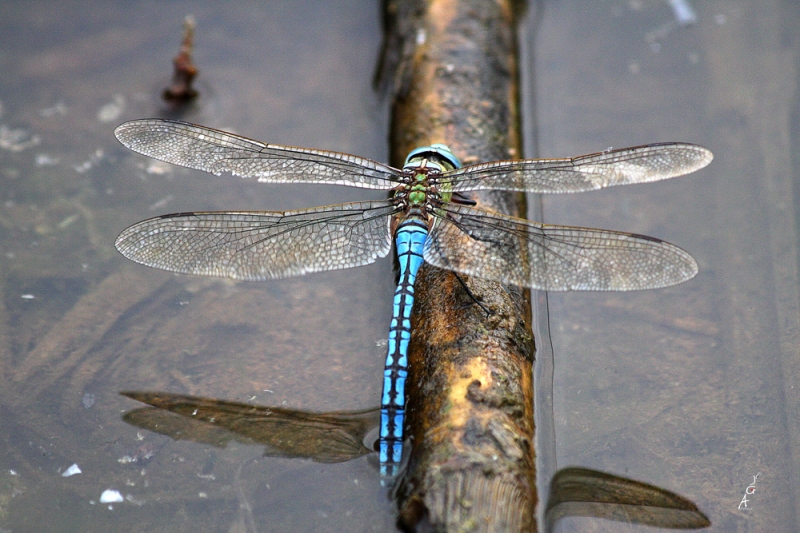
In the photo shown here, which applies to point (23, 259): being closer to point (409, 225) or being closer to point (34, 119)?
point (34, 119)

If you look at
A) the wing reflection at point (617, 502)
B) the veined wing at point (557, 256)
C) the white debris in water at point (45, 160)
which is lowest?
the wing reflection at point (617, 502)

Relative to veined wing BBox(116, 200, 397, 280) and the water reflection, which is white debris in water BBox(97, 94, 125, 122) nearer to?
veined wing BBox(116, 200, 397, 280)

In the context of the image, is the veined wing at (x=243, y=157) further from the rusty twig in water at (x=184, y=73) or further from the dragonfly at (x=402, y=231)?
the rusty twig in water at (x=184, y=73)

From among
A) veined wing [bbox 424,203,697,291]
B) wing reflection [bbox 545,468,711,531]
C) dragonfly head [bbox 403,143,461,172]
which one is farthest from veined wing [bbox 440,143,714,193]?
wing reflection [bbox 545,468,711,531]

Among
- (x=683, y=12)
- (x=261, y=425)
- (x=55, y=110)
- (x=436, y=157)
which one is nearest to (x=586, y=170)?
(x=436, y=157)

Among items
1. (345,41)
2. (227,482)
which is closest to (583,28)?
(345,41)

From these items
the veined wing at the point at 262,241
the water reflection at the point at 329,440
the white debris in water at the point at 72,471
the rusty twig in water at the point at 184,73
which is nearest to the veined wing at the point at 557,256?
the veined wing at the point at 262,241

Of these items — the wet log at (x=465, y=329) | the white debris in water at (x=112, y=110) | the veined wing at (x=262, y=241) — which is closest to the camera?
the wet log at (x=465, y=329)
